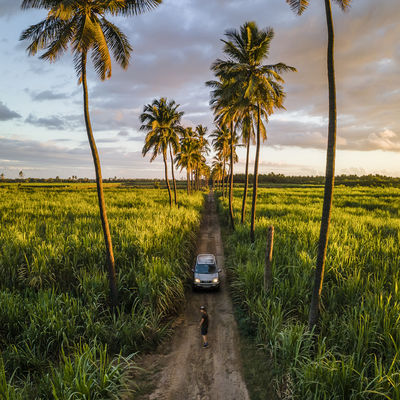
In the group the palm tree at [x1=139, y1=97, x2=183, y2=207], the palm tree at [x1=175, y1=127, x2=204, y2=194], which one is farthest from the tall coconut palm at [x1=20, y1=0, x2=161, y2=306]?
the palm tree at [x1=175, y1=127, x2=204, y2=194]

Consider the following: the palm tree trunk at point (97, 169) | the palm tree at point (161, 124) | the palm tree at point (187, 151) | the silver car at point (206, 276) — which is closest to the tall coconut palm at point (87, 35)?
the palm tree trunk at point (97, 169)

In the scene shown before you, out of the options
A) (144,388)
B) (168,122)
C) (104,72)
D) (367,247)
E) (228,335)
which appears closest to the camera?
(144,388)

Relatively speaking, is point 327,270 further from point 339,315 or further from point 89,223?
point 89,223

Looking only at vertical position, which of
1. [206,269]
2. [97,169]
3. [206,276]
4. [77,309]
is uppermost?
[97,169]

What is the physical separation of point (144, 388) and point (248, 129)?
59.0ft

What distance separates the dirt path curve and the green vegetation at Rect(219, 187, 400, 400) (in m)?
0.84

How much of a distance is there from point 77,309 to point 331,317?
26.4ft

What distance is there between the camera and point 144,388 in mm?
6023

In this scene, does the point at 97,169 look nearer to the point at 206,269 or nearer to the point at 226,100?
the point at 206,269

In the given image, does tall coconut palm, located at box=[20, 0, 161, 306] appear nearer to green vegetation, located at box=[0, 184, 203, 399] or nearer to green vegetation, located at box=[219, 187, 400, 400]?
green vegetation, located at box=[0, 184, 203, 399]

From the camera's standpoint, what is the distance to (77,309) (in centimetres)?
761

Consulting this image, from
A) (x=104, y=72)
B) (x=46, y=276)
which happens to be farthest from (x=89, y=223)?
(x=104, y=72)

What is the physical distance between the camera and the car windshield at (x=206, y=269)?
11.6 metres

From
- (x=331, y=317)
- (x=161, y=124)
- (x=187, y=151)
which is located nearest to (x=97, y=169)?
(x=331, y=317)
